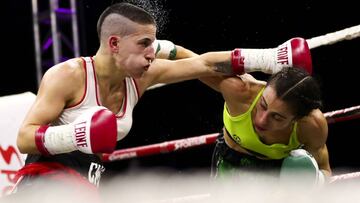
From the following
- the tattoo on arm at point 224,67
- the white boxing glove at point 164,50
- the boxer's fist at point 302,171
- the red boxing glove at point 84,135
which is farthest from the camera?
the white boxing glove at point 164,50

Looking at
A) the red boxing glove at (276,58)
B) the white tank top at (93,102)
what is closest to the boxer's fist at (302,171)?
the red boxing glove at (276,58)

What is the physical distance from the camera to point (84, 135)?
1.59 metres

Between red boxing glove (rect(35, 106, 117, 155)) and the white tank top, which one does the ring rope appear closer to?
the white tank top

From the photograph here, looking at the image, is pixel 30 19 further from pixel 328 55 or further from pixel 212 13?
pixel 328 55

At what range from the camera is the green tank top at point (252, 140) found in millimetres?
2010

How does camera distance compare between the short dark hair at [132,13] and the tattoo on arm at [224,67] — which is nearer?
the short dark hair at [132,13]

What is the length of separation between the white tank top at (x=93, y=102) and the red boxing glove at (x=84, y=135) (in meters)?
A: 0.14

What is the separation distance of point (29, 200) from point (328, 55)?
244 centimetres

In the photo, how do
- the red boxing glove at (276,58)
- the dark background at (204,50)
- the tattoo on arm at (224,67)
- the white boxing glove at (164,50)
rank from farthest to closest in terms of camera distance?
the dark background at (204,50) → the white boxing glove at (164,50) → the tattoo on arm at (224,67) → the red boxing glove at (276,58)

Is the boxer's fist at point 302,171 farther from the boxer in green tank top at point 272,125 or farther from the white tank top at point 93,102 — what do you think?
the white tank top at point 93,102

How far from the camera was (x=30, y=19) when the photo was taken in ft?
15.3

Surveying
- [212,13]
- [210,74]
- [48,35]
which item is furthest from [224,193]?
[48,35]

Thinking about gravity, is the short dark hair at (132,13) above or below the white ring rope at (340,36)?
above

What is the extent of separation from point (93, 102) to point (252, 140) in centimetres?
58
